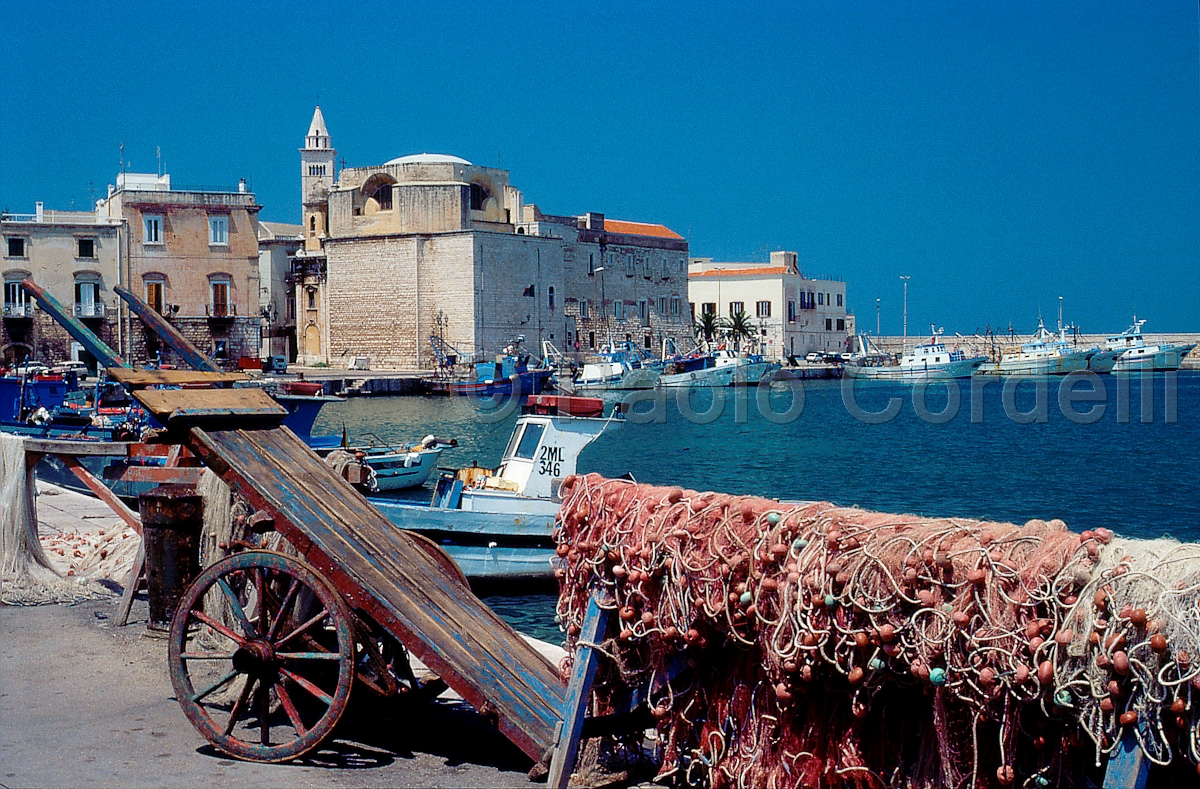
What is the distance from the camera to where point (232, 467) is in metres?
5.13

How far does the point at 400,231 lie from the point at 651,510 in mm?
52568

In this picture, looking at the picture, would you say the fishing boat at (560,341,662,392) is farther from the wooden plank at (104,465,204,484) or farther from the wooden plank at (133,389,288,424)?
the wooden plank at (133,389,288,424)

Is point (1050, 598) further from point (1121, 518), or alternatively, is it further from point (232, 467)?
point (1121, 518)

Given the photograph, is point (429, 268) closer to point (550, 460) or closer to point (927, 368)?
A: point (927, 368)

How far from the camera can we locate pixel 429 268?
5466 centimetres

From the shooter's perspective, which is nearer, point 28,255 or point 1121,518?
point 1121,518

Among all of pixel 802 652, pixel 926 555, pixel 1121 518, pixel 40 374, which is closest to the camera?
pixel 926 555

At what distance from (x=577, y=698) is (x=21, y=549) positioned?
5.66 metres

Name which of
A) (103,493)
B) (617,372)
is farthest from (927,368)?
(103,493)

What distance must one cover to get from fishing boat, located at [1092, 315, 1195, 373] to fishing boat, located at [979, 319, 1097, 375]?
1815mm

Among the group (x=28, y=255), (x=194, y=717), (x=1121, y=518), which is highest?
(x=28, y=255)

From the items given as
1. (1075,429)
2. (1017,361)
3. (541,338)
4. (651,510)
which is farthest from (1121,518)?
(1017,361)

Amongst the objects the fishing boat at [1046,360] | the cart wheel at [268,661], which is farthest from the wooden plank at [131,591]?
the fishing boat at [1046,360]

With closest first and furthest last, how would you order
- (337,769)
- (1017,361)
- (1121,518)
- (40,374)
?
1. (337,769)
2. (1121,518)
3. (40,374)
4. (1017,361)
